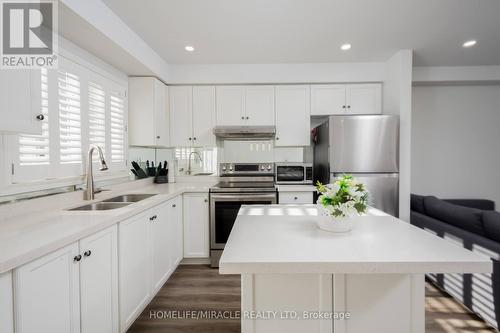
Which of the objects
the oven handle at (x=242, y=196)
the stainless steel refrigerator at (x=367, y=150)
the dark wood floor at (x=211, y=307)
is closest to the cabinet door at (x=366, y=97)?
the stainless steel refrigerator at (x=367, y=150)

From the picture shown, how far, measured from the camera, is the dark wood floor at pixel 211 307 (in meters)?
1.82

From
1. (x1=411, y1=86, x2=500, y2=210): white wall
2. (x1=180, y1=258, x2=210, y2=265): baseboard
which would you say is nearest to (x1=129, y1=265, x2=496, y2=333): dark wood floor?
(x1=180, y1=258, x2=210, y2=265): baseboard

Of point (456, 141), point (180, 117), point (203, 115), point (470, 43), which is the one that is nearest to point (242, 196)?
point (203, 115)

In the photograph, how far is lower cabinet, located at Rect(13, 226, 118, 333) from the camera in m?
0.99

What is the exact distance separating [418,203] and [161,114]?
3330 millimetres

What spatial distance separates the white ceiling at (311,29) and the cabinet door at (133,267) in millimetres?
1803

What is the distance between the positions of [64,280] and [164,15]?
2.14 m

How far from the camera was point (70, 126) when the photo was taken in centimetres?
199

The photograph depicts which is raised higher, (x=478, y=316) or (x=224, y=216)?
(x=224, y=216)

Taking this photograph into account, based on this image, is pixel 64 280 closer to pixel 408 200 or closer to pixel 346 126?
pixel 346 126

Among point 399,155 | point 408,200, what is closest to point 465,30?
point 399,155

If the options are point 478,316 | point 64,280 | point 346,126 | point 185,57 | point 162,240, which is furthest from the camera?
point 185,57

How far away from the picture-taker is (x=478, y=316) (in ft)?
6.25

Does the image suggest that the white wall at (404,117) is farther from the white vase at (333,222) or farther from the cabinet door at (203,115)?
the cabinet door at (203,115)
